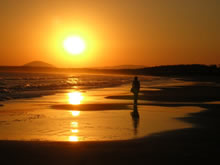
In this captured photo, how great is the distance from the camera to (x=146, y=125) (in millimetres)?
12094

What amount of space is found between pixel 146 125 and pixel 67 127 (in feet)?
10.0

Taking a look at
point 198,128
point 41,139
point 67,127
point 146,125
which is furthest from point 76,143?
point 198,128

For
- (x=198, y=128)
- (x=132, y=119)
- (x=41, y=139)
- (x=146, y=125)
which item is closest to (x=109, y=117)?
(x=132, y=119)

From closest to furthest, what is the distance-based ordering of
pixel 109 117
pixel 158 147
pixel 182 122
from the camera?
pixel 158 147
pixel 182 122
pixel 109 117

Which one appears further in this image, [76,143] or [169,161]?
[76,143]

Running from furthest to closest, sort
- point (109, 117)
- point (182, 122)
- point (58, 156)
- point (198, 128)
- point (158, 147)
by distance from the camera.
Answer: point (109, 117) < point (182, 122) < point (198, 128) < point (158, 147) < point (58, 156)

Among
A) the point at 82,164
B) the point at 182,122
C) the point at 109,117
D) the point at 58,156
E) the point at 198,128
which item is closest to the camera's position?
the point at 82,164

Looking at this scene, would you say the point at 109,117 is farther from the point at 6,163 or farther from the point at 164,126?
the point at 6,163

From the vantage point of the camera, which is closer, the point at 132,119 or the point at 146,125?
the point at 146,125

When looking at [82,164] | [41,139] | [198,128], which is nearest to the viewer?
[82,164]

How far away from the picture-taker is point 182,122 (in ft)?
42.5

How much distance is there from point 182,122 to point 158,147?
4.65 m

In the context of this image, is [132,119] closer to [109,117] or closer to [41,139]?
[109,117]

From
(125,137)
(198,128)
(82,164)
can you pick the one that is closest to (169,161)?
(82,164)
